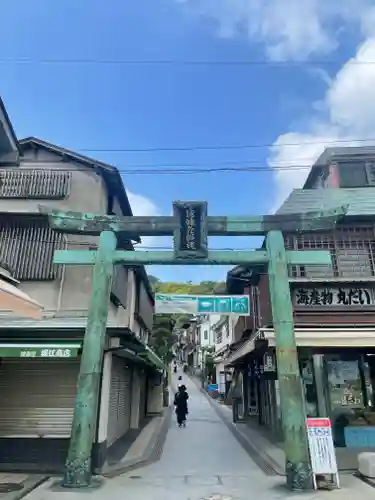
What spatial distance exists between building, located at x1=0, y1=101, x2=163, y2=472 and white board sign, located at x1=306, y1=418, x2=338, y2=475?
507 centimetres

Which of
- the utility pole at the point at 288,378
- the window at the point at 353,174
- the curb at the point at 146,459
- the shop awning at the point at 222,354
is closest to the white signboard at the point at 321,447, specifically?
the utility pole at the point at 288,378

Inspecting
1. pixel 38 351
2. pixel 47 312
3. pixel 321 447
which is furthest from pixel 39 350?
pixel 321 447

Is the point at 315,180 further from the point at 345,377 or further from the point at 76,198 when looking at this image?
the point at 76,198

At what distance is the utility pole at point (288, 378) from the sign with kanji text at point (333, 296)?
133 inches

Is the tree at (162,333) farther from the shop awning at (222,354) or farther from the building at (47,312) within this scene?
the building at (47,312)

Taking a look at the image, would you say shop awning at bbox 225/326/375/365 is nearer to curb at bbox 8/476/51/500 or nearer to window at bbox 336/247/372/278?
window at bbox 336/247/372/278

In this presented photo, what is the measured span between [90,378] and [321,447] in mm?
5091

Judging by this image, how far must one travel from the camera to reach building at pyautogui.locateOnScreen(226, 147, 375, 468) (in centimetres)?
1248

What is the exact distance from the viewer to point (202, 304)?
13.4 metres

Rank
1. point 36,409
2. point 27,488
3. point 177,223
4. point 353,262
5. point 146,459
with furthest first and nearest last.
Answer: point 353,262
point 146,459
point 36,409
point 177,223
point 27,488

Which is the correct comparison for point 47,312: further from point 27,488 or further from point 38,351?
point 27,488

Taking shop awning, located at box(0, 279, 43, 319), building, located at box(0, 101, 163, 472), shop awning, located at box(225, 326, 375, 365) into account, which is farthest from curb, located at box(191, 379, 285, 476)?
shop awning, located at box(0, 279, 43, 319)

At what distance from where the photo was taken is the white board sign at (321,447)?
26.7 ft

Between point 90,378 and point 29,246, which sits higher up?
point 29,246
